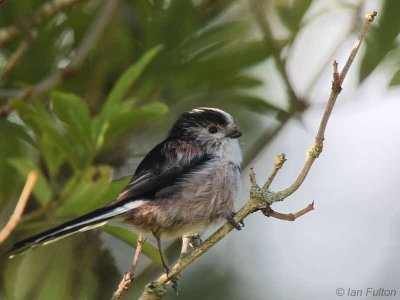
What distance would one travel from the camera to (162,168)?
3.84 meters

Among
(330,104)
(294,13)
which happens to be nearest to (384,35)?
(294,13)

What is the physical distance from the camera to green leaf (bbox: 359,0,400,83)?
3.82 m

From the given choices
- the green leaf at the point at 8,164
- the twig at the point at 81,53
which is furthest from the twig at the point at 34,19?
the green leaf at the point at 8,164

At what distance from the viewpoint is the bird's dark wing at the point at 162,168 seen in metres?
3.70

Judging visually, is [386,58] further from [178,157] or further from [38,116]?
[38,116]

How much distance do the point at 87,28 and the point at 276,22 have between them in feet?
2.72

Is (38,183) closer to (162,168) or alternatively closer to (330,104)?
(162,168)

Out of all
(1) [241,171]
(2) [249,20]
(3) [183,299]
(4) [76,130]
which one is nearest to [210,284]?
(3) [183,299]

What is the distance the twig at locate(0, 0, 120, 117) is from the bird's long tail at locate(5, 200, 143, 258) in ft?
1.92

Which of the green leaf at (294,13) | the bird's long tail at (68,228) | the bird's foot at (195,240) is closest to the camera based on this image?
the bird's long tail at (68,228)

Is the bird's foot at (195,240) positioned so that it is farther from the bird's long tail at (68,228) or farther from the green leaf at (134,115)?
the green leaf at (134,115)

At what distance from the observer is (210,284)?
15.3ft
